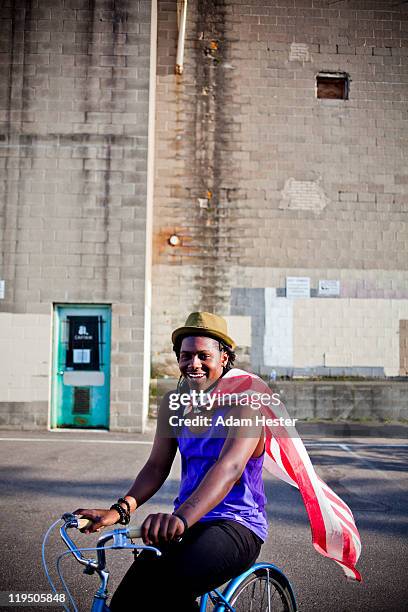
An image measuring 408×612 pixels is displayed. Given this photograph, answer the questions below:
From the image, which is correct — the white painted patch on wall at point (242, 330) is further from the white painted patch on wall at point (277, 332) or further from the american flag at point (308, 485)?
the american flag at point (308, 485)

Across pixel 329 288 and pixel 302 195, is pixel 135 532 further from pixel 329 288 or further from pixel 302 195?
pixel 302 195

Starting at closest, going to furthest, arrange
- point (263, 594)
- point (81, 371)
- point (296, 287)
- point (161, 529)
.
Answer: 1. point (161, 529)
2. point (263, 594)
3. point (81, 371)
4. point (296, 287)

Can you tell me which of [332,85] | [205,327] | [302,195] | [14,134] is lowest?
[205,327]

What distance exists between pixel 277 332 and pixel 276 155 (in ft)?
14.7

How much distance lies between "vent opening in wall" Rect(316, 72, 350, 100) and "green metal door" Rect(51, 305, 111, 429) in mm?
8108

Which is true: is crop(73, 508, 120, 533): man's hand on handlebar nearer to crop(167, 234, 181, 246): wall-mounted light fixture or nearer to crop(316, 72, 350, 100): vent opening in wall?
crop(167, 234, 181, 246): wall-mounted light fixture

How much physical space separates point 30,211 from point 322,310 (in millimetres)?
7229

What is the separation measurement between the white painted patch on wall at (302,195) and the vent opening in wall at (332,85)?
240 cm

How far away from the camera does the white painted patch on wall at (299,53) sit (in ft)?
46.0

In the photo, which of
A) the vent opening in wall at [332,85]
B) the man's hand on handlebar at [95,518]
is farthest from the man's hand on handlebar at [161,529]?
the vent opening in wall at [332,85]

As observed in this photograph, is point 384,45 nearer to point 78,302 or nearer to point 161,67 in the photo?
point 161,67

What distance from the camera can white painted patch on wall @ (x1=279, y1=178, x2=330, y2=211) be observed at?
13836 mm

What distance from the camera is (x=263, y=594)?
2473 millimetres

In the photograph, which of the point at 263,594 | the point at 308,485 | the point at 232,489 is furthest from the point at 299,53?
the point at 263,594
